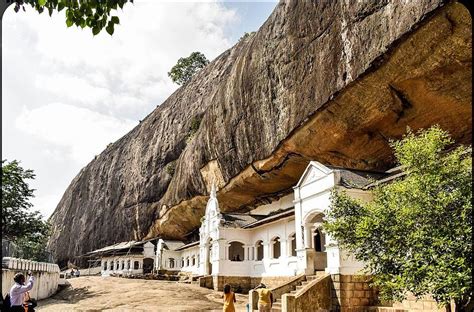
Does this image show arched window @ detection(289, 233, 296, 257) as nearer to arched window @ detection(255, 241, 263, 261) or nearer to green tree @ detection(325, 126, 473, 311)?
arched window @ detection(255, 241, 263, 261)

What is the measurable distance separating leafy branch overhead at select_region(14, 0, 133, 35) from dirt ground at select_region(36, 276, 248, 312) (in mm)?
16231

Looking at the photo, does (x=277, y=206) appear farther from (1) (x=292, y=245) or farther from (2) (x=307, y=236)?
(2) (x=307, y=236)

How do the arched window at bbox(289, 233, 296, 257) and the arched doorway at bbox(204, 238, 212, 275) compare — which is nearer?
the arched window at bbox(289, 233, 296, 257)

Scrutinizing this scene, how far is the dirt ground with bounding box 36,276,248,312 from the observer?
19.9m

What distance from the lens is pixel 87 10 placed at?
458 cm

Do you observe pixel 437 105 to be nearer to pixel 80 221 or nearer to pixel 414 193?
pixel 414 193

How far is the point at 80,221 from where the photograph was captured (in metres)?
59.2

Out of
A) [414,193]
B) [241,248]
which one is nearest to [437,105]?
[414,193]

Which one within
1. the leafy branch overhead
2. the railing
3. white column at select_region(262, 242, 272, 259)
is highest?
the leafy branch overhead

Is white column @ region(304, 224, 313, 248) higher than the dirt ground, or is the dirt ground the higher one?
white column @ region(304, 224, 313, 248)

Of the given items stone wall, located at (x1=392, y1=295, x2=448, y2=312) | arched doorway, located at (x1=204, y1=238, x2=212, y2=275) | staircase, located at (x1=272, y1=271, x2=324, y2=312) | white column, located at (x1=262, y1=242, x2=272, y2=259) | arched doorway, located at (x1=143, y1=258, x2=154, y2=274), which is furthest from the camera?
arched doorway, located at (x1=143, y1=258, x2=154, y2=274)

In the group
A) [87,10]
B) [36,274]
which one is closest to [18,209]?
[36,274]

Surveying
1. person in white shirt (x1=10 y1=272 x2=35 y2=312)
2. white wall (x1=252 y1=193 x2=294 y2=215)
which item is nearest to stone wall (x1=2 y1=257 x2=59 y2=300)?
person in white shirt (x1=10 y1=272 x2=35 y2=312)

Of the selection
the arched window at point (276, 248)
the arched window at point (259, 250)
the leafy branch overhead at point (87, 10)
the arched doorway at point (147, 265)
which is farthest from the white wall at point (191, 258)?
the leafy branch overhead at point (87, 10)
